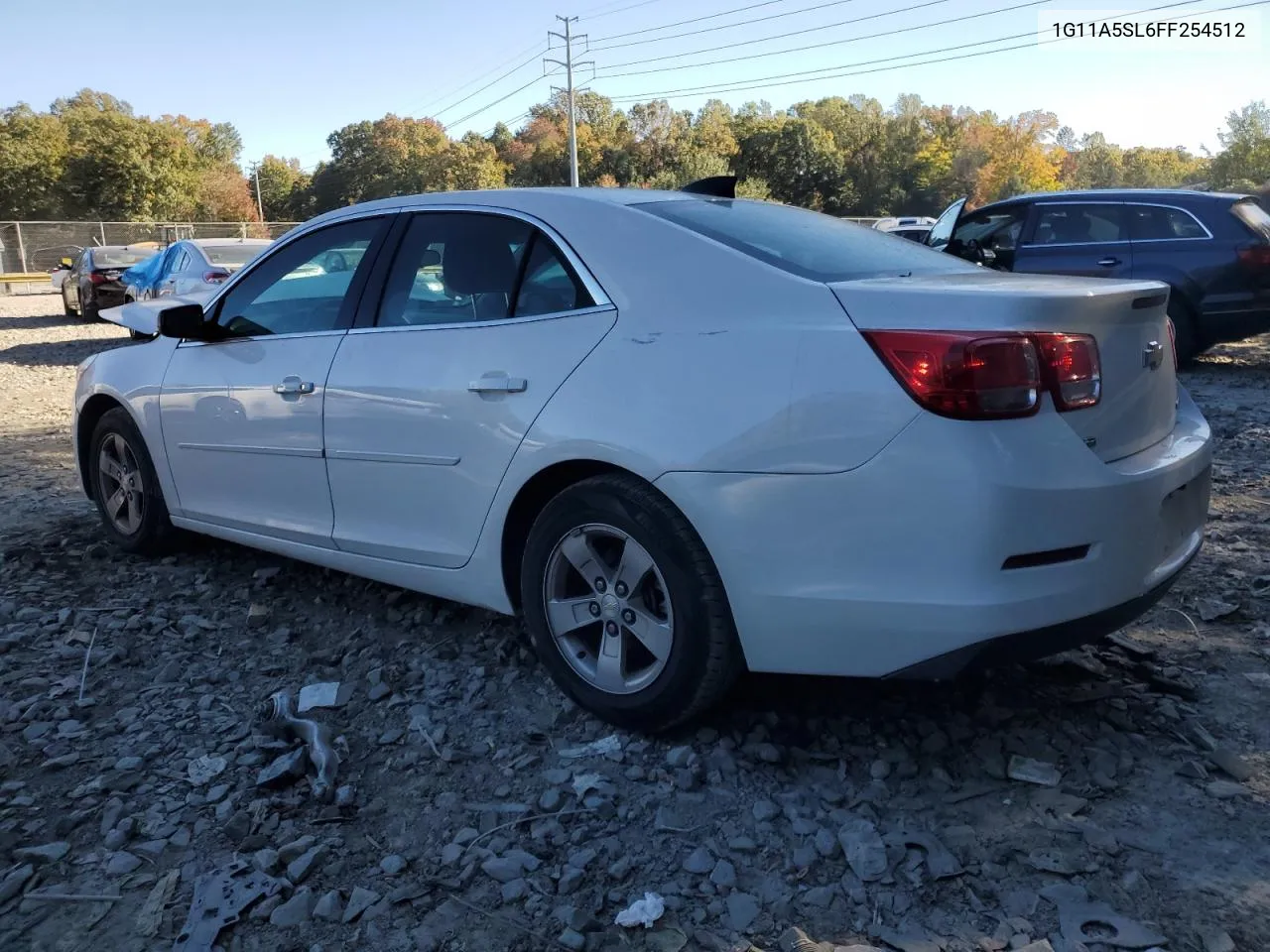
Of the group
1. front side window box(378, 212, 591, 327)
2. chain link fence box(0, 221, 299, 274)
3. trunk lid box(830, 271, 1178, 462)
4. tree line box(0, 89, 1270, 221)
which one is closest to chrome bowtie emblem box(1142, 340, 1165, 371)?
trunk lid box(830, 271, 1178, 462)

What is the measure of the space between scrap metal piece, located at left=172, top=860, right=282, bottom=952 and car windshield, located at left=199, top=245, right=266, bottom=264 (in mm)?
12192

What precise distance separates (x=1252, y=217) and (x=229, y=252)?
1176 centimetres

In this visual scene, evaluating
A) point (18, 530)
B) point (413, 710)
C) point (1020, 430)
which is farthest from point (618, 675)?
point (18, 530)

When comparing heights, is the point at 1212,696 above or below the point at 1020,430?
below

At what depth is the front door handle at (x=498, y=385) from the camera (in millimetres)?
3256

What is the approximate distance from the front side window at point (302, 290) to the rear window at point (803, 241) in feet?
4.22

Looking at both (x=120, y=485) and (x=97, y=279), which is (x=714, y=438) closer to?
(x=120, y=485)

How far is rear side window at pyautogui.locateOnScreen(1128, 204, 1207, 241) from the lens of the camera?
9602 mm

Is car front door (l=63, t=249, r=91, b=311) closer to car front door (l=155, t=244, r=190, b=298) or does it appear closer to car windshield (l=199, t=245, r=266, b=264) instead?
car front door (l=155, t=244, r=190, b=298)

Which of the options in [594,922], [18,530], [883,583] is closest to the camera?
[594,922]

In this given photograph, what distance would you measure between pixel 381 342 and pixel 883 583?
2.02 meters

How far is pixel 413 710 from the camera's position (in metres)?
3.51

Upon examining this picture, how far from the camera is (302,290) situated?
4.31 metres

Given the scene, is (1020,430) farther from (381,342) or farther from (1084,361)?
(381,342)
